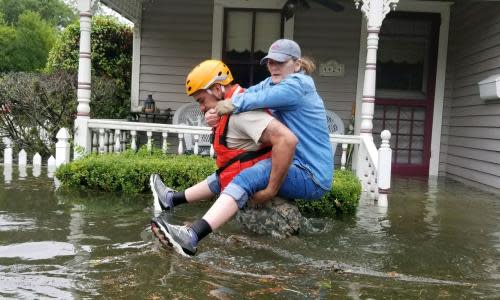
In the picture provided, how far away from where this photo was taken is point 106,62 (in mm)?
11430

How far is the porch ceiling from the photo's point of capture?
928 cm

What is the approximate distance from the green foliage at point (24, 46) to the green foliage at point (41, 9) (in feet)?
48.2

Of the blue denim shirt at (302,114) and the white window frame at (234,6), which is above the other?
the white window frame at (234,6)

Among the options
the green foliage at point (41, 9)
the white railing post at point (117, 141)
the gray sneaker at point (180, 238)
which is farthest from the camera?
the green foliage at point (41, 9)

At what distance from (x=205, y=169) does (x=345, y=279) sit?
3080 millimetres

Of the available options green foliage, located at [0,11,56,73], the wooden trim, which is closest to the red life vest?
the wooden trim

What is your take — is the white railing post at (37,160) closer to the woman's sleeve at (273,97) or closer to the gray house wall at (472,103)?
the woman's sleeve at (273,97)

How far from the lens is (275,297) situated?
2.92m

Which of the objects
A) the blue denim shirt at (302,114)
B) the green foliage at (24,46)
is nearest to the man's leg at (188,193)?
the blue denim shirt at (302,114)

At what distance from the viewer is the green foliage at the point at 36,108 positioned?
929 cm

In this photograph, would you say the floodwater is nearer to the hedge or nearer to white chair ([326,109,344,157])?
the hedge

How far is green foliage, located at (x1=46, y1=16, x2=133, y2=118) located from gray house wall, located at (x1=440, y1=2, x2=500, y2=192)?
6.10 m

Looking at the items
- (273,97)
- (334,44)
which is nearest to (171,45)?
(334,44)

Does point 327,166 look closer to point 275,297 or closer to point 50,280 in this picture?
point 275,297
